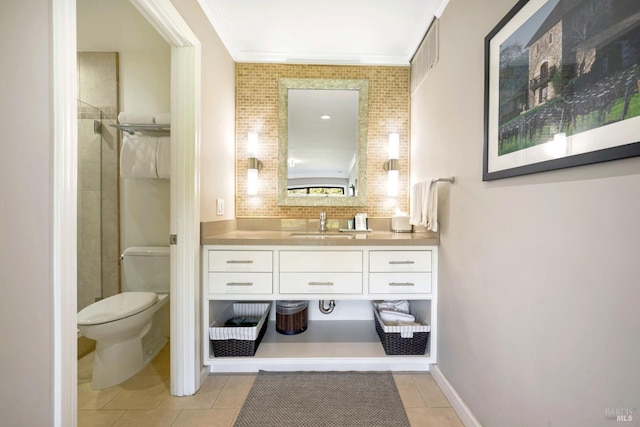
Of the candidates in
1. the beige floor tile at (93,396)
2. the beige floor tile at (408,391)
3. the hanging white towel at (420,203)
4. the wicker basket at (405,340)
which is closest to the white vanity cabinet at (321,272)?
the wicker basket at (405,340)

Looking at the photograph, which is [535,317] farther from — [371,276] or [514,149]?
[371,276]

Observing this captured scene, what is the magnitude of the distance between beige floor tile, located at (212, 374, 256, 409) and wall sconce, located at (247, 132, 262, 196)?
1.35 metres

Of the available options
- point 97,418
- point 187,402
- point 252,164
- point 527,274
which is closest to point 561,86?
point 527,274

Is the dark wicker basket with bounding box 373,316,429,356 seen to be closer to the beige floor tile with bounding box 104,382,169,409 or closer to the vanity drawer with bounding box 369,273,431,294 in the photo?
the vanity drawer with bounding box 369,273,431,294

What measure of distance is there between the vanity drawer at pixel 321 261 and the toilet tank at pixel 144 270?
1080mm

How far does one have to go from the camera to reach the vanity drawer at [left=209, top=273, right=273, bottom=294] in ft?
5.26

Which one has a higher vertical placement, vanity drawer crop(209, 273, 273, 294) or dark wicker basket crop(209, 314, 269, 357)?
vanity drawer crop(209, 273, 273, 294)

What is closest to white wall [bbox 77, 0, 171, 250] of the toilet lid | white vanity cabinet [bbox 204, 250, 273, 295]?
the toilet lid

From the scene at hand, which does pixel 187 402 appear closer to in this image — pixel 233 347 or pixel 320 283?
pixel 233 347

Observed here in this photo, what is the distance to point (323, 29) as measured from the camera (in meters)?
1.85

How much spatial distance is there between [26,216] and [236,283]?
3.38 feet

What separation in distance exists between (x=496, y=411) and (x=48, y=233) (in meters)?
1.76

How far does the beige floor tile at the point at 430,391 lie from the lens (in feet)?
4.75

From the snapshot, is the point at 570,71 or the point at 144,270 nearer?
the point at 570,71
